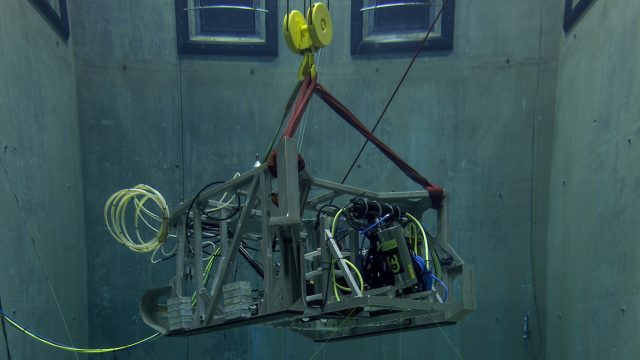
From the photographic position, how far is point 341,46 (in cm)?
1096

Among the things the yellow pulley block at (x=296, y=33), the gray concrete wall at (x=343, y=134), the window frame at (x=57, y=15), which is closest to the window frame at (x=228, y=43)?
the gray concrete wall at (x=343, y=134)

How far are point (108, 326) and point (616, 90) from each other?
339 inches

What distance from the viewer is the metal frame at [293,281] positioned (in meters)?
4.70

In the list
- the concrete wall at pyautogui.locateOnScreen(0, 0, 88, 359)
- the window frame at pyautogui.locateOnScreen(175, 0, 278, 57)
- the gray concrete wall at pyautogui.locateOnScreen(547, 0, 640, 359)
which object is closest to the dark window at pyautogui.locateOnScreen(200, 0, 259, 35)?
the window frame at pyautogui.locateOnScreen(175, 0, 278, 57)

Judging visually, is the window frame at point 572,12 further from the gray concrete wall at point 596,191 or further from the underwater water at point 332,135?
the gray concrete wall at point 596,191

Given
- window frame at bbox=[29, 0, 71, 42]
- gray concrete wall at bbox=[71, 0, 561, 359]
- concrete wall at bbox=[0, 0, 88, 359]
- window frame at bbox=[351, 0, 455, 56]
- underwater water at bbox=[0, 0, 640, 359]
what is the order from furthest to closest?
window frame at bbox=[351, 0, 455, 56]
gray concrete wall at bbox=[71, 0, 561, 359]
underwater water at bbox=[0, 0, 640, 359]
window frame at bbox=[29, 0, 71, 42]
concrete wall at bbox=[0, 0, 88, 359]

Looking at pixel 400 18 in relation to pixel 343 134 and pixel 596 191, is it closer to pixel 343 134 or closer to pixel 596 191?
pixel 343 134

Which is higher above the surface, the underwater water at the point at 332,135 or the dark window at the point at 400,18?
the dark window at the point at 400,18

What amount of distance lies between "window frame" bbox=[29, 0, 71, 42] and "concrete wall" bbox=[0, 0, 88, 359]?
97 mm

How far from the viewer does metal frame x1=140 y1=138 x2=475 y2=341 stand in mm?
4695

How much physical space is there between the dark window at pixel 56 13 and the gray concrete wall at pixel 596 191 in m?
7.97

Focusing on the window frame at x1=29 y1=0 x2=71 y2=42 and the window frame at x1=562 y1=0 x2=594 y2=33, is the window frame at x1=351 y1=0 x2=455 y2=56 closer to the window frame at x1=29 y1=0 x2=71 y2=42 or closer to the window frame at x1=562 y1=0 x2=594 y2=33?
the window frame at x1=562 y1=0 x2=594 y2=33

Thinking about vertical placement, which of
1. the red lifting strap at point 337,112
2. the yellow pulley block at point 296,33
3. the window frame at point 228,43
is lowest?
the red lifting strap at point 337,112

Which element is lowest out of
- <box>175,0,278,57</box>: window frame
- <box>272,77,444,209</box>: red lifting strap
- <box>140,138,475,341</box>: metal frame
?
<box>140,138,475,341</box>: metal frame
